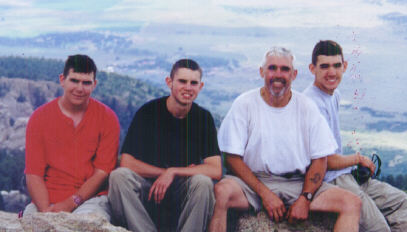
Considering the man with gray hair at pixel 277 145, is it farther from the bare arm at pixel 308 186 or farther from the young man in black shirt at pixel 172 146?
the young man in black shirt at pixel 172 146

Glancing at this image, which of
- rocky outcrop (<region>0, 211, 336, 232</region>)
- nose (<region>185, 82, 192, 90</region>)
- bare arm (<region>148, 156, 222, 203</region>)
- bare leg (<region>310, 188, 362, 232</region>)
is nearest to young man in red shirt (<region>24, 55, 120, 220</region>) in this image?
rocky outcrop (<region>0, 211, 336, 232</region>)

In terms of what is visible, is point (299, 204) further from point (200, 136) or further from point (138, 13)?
point (138, 13)

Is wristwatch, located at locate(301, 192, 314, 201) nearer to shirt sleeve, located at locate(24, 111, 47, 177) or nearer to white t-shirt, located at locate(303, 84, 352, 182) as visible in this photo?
white t-shirt, located at locate(303, 84, 352, 182)

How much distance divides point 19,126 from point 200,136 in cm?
5760

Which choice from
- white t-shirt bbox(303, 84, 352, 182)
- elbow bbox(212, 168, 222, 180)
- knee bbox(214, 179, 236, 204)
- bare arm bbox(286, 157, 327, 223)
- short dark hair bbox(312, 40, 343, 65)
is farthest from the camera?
short dark hair bbox(312, 40, 343, 65)

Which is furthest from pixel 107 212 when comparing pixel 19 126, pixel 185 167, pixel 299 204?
pixel 19 126

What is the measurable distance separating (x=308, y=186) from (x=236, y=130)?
3.05 ft

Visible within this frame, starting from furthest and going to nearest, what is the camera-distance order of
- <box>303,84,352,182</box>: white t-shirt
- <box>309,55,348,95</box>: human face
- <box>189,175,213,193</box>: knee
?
<box>309,55,348,95</box>: human face < <box>303,84,352,182</box>: white t-shirt < <box>189,175,213,193</box>: knee

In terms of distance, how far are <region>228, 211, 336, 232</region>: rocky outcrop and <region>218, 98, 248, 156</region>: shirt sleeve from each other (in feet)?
2.27

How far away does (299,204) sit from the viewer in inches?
170

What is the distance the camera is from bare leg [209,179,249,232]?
4133mm

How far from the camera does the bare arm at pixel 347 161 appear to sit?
4.81m

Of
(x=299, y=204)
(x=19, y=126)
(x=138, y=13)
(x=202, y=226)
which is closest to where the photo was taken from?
(x=202, y=226)

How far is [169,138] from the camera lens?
451cm
